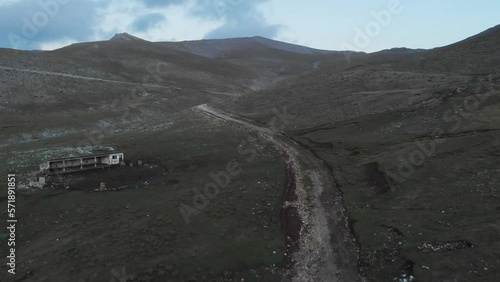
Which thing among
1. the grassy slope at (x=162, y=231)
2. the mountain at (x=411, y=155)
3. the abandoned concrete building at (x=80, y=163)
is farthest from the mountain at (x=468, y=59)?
the abandoned concrete building at (x=80, y=163)

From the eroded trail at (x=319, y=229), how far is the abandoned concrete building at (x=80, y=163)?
24.8 m

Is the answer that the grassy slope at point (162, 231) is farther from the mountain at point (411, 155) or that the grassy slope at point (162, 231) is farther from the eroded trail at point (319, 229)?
the mountain at point (411, 155)

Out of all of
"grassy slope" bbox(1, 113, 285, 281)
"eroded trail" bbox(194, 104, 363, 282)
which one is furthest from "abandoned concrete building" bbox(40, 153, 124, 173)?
"eroded trail" bbox(194, 104, 363, 282)

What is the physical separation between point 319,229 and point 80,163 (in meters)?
34.0

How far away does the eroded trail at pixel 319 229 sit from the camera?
28.1 metres

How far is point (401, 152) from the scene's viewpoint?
49406 mm

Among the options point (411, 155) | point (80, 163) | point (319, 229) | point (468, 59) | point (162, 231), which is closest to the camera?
point (319, 229)

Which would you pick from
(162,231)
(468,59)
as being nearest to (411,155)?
(162,231)

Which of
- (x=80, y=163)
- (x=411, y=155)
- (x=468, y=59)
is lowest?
(x=411, y=155)

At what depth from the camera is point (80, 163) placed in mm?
50688

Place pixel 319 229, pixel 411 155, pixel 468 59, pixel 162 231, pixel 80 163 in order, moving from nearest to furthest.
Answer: pixel 319 229, pixel 162 231, pixel 411 155, pixel 80 163, pixel 468 59

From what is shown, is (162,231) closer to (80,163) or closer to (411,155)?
(80,163)

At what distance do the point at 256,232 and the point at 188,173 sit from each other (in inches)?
743

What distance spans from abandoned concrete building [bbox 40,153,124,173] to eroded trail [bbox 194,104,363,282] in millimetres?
24779
